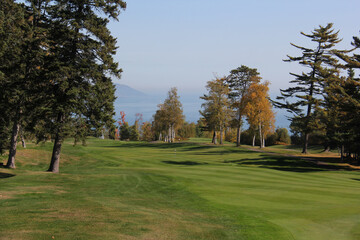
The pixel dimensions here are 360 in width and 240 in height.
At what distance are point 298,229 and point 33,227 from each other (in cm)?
810

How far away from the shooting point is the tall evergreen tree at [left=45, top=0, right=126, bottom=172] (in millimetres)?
21062

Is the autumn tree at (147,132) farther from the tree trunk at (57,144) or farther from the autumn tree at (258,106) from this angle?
the tree trunk at (57,144)

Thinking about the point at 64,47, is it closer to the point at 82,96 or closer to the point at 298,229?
the point at 82,96

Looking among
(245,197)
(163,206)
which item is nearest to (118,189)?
(163,206)

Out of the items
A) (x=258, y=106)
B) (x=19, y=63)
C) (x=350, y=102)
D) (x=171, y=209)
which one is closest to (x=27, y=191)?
(x=171, y=209)

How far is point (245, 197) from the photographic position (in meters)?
14.8

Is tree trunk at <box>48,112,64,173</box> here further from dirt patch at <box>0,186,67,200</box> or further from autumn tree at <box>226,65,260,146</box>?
autumn tree at <box>226,65,260,146</box>

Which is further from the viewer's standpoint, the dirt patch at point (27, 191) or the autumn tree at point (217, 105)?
the autumn tree at point (217, 105)

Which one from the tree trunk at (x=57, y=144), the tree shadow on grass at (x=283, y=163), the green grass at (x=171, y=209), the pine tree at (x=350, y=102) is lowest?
the green grass at (x=171, y=209)

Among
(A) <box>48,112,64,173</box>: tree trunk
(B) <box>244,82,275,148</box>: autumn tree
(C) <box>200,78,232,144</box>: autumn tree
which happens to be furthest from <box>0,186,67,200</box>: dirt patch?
(C) <box>200,78,232,144</box>: autumn tree

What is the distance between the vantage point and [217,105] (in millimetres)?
60188

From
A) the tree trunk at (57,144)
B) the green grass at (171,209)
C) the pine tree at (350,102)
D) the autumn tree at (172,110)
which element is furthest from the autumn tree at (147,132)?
the green grass at (171,209)

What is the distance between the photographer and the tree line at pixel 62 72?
69.2 feet

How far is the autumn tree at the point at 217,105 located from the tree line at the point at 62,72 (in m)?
39.0
